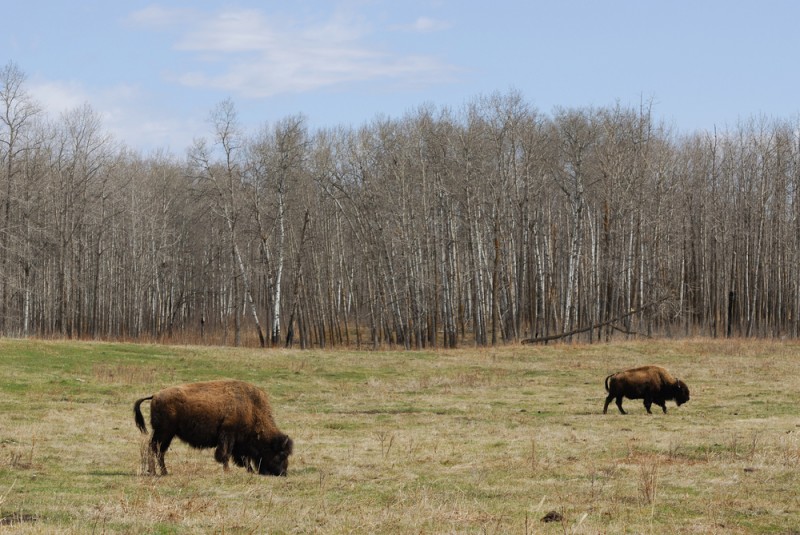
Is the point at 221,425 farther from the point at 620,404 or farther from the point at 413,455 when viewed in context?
the point at 620,404

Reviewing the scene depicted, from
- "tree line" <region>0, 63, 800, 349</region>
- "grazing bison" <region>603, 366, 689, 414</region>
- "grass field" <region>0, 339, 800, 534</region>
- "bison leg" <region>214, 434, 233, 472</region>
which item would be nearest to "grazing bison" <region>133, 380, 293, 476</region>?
"bison leg" <region>214, 434, 233, 472</region>

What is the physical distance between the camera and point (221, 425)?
45.0 feet

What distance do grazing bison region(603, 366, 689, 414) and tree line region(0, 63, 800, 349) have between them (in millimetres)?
23710

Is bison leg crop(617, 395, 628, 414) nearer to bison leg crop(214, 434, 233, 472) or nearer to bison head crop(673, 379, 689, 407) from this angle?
bison head crop(673, 379, 689, 407)

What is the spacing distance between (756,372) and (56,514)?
28806 millimetres

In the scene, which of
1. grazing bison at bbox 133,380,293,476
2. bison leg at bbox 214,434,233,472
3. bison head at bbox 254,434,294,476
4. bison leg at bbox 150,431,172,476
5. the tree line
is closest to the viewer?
bison leg at bbox 150,431,172,476

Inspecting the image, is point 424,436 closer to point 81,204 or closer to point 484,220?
Answer: point 484,220

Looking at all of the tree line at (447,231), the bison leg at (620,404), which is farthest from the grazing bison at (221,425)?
→ the tree line at (447,231)

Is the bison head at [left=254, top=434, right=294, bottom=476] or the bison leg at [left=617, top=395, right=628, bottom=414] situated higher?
the bison head at [left=254, top=434, right=294, bottom=476]

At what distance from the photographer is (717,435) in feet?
57.1

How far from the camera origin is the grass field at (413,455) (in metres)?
9.51

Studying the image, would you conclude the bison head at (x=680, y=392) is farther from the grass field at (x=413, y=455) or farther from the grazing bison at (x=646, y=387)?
the grass field at (x=413, y=455)

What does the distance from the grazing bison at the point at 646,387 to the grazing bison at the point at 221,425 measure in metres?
10.9

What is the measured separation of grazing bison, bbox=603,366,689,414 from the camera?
870 inches
